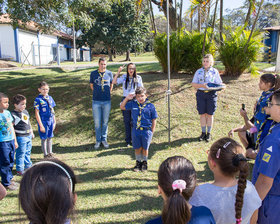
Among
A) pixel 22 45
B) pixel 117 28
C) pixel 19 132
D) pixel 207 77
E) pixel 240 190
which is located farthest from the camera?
pixel 117 28

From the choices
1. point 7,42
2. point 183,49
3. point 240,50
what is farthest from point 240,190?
point 7,42

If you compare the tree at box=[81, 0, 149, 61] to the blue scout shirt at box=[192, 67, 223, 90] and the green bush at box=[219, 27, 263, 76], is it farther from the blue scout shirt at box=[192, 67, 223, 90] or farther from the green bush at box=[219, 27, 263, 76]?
Result: the blue scout shirt at box=[192, 67, 223, 90]

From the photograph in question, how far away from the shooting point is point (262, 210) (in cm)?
211

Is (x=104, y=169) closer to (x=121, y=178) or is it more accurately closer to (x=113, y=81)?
(x=121, y=178)

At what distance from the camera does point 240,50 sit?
8516 mm

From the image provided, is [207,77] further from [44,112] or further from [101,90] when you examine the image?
[44,112]

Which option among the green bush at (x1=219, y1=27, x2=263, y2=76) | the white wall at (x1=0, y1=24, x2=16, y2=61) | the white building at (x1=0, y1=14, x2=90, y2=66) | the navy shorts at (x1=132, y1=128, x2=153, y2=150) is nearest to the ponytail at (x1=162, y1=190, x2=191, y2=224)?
the navy shorts at (x1=132, y1=128, x2=153, y2=150)

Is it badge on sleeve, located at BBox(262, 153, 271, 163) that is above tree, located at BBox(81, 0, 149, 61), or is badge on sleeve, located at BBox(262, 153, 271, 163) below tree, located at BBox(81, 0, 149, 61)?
below

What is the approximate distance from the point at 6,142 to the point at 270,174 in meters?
3.74

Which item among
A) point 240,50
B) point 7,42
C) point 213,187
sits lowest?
point 213,187

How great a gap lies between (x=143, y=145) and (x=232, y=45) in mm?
6105

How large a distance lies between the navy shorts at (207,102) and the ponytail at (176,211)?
181 inches

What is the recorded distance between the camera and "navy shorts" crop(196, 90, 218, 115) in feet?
18.7

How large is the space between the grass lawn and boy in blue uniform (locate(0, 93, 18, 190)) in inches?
10.6
